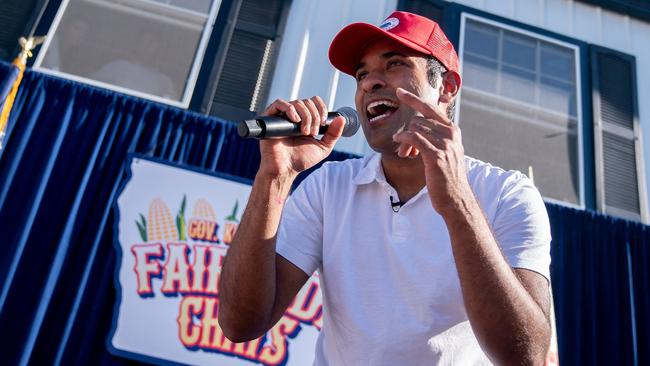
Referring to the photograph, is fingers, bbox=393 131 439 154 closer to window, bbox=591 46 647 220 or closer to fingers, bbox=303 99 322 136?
fingers, bbox=303 99 322 136

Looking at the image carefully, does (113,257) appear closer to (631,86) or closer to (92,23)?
(92,23)

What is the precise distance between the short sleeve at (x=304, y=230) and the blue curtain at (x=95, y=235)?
88.4 inches

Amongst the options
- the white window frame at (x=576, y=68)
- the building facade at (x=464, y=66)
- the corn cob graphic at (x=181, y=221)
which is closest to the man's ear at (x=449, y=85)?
the corn cob graphic at (x=181, y=221)

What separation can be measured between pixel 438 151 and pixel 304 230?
0.44 meters

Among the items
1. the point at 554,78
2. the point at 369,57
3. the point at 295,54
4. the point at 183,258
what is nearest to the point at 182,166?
the point at 183,258

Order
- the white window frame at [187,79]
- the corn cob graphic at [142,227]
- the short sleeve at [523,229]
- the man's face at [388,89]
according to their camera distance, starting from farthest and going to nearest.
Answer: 1. the white window frame at [187,79]
2. the corn cob graphic at [142,227]
3. the man's face at [388,89]
4. the short sleeve at [523,229]

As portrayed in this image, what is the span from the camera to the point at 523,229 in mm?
1135

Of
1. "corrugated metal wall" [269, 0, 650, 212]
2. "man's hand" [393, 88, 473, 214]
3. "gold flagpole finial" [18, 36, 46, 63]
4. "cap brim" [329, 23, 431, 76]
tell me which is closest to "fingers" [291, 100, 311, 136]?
"man's hand" [393, 88, 473, 214]

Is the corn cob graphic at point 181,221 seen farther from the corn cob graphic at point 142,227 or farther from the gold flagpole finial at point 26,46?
the gold flagpole finial at point 26,46

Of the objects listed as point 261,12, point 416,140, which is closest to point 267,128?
point 416,140

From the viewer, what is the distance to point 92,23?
4129mm

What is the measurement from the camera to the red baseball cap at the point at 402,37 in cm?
150

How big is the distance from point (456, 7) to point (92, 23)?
10.0 feet

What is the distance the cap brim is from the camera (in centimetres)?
149
